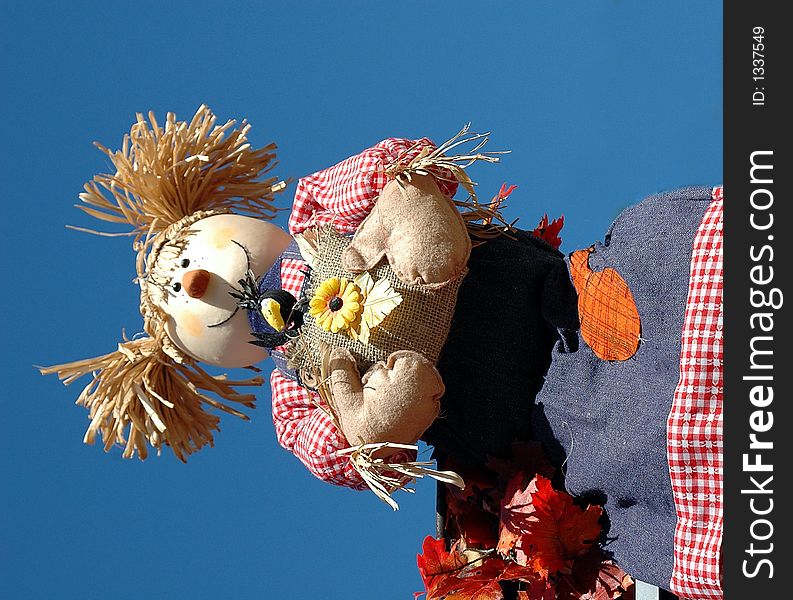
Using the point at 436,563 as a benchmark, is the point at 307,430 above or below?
above

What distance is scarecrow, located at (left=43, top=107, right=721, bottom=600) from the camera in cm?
99

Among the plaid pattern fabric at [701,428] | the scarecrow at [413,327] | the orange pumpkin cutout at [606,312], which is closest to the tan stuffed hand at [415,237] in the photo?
the scarecrow at [413,327]

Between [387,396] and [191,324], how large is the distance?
289mm

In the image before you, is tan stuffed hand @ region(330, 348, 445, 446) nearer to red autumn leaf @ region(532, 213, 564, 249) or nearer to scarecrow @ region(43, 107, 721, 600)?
scarecrow @ region(43, 107, 721, 600)

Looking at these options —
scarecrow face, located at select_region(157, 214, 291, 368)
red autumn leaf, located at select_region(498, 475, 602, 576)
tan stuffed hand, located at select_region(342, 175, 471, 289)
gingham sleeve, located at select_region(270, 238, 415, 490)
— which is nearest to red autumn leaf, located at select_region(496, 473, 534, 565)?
red autumn leaf, located at select_region(498, 475, 602, 576)

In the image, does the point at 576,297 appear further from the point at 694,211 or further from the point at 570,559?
the point at 570,559

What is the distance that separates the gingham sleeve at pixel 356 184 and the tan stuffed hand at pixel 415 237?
24mm

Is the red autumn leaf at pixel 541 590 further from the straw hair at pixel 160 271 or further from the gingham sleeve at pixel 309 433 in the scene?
the straw hair at pixel 160 271

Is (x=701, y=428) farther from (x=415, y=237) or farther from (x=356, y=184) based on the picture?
(x=356, y=184)

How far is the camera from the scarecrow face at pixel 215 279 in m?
1.18

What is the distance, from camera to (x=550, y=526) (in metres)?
1.06

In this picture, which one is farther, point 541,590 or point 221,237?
point 221,237

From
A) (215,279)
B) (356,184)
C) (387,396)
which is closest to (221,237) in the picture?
(215,279)

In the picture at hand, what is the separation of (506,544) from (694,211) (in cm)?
40
